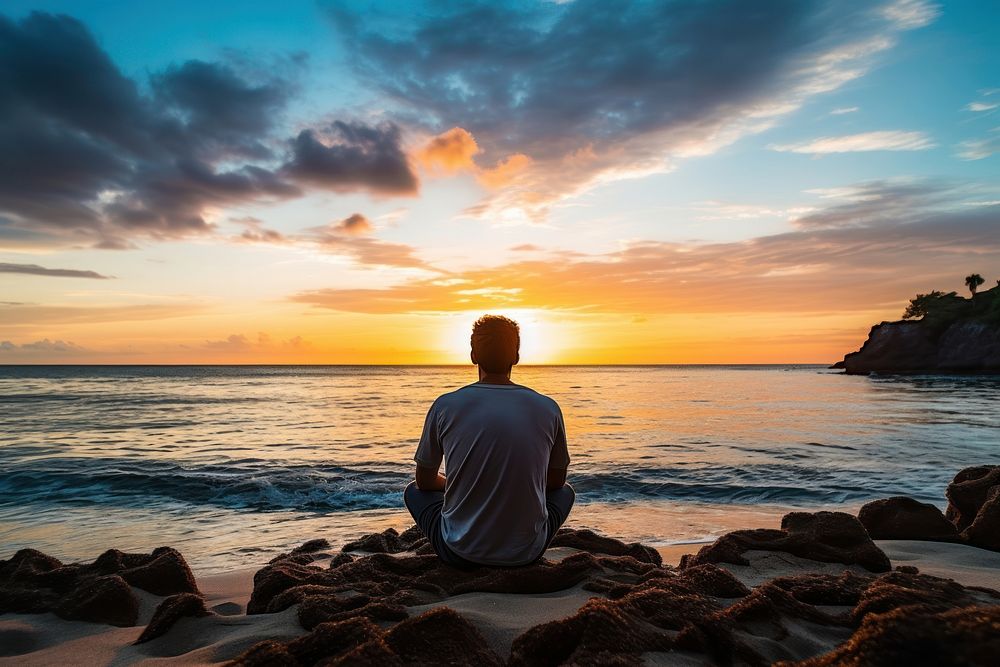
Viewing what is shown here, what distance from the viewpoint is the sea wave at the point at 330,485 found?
10.6 m

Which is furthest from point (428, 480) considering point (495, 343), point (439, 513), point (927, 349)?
point (927, 349)

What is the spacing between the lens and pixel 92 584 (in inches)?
183

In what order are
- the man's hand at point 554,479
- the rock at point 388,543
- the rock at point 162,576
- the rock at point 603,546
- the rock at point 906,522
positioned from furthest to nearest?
the rock at point 388,543, the rock at point 906,522, the rock at point 603,546, the rock at point 162,576, the man's hand at point 554,479

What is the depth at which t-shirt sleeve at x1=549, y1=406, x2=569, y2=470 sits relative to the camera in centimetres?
454

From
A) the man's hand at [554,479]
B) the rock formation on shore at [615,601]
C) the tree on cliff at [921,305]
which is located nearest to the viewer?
the rock formation on shore at [615,601]

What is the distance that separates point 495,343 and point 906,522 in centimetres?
561

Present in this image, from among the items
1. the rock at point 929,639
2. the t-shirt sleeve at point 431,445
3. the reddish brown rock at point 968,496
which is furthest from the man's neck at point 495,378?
the reddish brown rock at point 968,496

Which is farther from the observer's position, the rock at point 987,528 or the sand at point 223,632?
the rock at point 987,528

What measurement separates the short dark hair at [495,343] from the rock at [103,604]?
3.22m

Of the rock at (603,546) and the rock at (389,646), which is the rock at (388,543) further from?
the rock at (389,646)

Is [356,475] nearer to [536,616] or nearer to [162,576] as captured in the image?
[162,576]

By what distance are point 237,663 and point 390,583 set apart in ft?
6.12

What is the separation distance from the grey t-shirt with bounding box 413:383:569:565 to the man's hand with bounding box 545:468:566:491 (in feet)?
1.04

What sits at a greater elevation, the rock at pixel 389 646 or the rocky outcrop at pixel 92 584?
the rock at pixel 389 646
